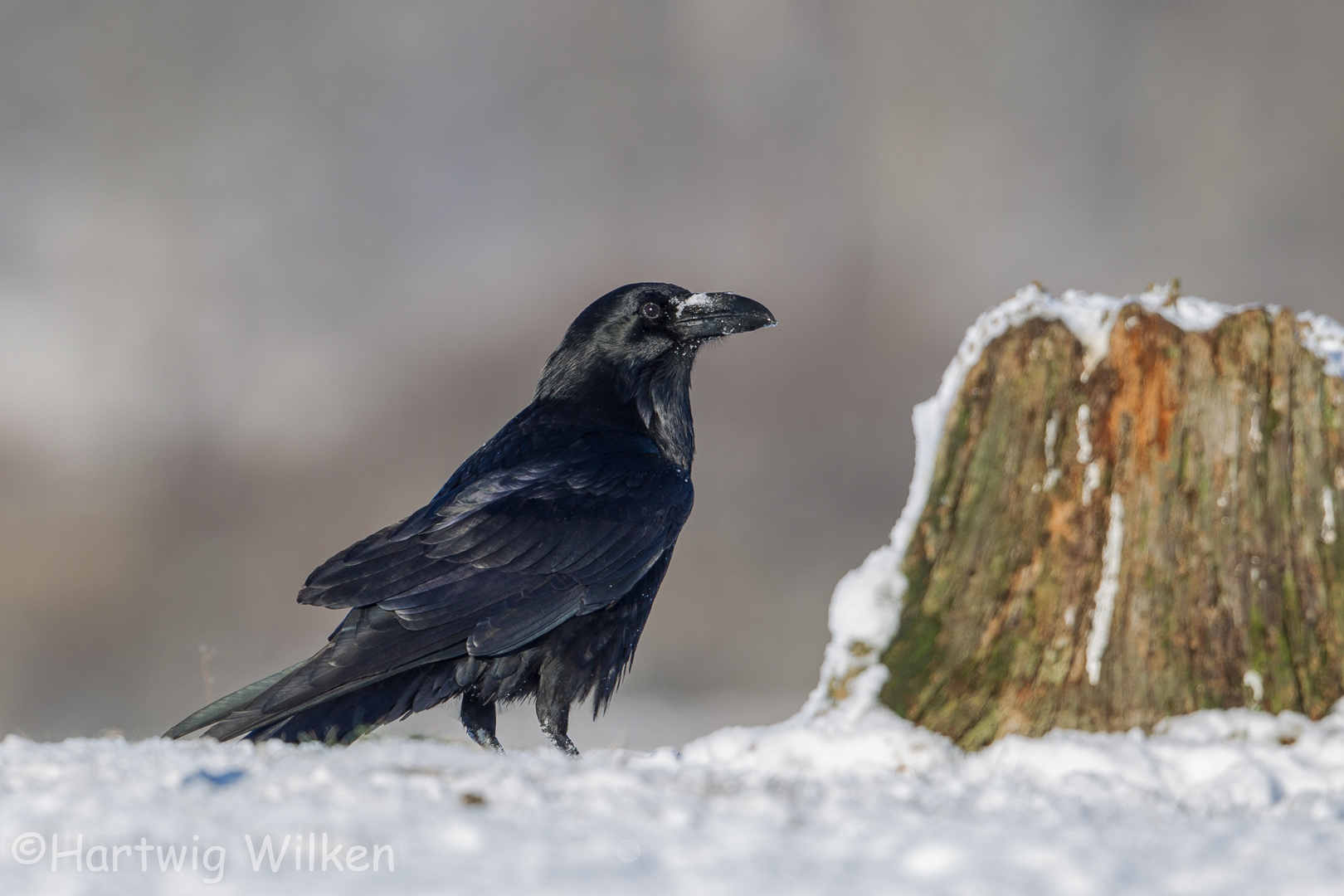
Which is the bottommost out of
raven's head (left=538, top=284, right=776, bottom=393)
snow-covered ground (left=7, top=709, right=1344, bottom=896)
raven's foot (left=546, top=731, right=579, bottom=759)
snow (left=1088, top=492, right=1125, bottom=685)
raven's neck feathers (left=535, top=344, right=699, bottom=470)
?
snow-covered ground (left=7, top=709, right=1344, bottom=896)

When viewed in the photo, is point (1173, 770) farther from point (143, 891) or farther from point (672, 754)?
point (143, 891)

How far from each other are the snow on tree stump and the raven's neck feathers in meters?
2.15

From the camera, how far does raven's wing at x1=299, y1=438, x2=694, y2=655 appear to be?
4.32m

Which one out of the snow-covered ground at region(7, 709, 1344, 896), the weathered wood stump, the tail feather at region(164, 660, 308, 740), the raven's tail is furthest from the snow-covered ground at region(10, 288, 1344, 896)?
the raven's tail

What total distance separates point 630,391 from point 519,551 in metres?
1.31

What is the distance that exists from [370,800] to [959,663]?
1893 millimetres

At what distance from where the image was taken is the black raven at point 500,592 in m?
4.16

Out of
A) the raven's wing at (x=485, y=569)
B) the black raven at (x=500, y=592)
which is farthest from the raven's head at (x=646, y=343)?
the raven's wing at (x=485, y=569)

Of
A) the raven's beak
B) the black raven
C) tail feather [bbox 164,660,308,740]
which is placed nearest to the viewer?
tail feather [bbox 164,660,308,740]

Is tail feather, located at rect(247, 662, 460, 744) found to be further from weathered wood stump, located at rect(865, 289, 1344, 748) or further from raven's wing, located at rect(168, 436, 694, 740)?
weathered wood stump, located at rect(865, 289, 1344, 748)

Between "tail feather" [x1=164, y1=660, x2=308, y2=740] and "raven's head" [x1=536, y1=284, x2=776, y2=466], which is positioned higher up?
"raven's head" [x1=536, y1=284, x2=776, y2=466]

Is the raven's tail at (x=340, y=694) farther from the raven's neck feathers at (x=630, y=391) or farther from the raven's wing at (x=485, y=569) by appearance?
the raven's neck feathers at (x=630, y=391)

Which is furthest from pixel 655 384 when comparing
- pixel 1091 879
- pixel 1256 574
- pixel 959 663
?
pixel 1091 879

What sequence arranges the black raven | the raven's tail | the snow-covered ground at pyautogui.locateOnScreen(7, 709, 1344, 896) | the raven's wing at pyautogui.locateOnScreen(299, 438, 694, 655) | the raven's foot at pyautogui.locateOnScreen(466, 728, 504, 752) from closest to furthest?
the snow-covered ground at pyautogui.locateOnScreen(7, 709, 1344, 896) → the raven's tail → the black raven → the raven's wing at pyautogui.locateOnScreen(299, 438, 694, 655) → the raven's foot at pyautogui.locateOnScreen(466, 728, 504, 752)
